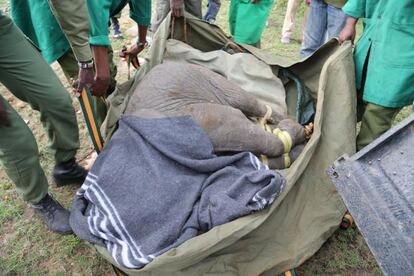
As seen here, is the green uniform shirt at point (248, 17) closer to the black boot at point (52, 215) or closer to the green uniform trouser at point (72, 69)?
the green uniform trouser at point (72, 69)

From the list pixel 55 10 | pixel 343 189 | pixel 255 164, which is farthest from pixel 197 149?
pixel 55 10

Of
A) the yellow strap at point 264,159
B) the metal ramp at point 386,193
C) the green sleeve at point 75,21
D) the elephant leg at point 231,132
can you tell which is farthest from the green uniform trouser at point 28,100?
the metal ramp at point 386,193

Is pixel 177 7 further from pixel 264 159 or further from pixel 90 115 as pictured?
pixel 264 159

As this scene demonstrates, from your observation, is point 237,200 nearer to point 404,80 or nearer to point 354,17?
point 404,80

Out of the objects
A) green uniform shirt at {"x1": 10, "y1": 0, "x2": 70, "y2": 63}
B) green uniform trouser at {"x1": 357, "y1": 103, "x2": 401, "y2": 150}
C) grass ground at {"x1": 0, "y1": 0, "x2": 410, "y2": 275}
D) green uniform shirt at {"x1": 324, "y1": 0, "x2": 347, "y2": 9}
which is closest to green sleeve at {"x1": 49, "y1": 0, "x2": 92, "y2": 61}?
green uniform shirt at {"x1": 10, "y1": 0, "x2": 70, "y2": 63}

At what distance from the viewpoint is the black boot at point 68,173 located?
264cm

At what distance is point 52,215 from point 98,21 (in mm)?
1336

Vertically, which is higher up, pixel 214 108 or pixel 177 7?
pixel 177 7

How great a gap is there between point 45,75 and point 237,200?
55.4 inches

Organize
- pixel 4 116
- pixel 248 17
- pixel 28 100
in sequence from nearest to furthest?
pixel 4 116, pixel 28 100, pixel 248 17

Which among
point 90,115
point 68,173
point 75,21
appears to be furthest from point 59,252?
point 75,21

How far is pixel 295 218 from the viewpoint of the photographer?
2.08 metres

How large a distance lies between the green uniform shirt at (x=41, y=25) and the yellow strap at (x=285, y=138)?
5.39ft

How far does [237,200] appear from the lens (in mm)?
1842
